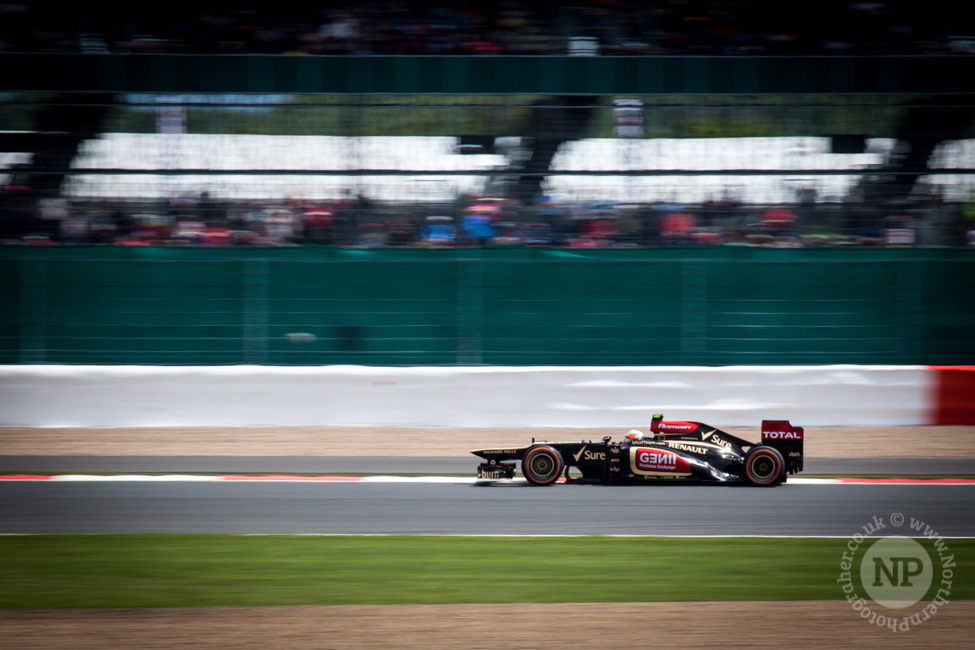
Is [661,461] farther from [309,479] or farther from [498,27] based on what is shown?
[498,27]

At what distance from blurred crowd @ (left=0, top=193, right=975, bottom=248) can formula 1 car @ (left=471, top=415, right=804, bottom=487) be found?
479cm

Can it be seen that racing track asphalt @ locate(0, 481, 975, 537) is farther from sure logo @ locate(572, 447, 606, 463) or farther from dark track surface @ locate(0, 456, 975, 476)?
dark track surface @ locate(0, 456, 975, 476)

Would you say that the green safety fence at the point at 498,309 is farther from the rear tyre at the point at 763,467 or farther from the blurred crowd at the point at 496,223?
the rear tyre at the point at 763,467

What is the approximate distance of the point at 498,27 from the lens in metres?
17.0

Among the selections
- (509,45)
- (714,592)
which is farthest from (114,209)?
(714,592)

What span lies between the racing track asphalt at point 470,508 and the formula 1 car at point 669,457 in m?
0.14

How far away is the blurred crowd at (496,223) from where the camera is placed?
14.2m

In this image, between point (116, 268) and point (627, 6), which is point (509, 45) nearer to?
point (627, 6)

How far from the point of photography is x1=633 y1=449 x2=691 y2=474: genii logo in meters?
9.58

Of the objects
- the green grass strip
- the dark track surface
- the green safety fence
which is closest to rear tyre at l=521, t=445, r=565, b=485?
the dark track surface

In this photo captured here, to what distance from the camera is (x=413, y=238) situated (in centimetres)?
1423

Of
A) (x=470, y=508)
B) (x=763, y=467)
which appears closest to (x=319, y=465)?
(x=470, y=508)

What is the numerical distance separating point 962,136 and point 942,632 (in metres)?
10.7

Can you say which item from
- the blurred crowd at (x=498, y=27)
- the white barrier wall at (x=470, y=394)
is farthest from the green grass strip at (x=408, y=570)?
the blurred crowd at (x=498, y=27)
